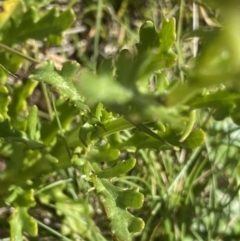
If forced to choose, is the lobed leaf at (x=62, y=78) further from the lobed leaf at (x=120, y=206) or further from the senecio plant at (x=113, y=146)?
the lobed leaf at (x=120, y=206)

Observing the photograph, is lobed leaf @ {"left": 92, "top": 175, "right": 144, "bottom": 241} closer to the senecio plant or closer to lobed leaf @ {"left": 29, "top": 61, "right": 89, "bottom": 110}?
the senecio plant

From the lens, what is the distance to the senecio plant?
0.95 metres

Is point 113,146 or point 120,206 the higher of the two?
point 113,146

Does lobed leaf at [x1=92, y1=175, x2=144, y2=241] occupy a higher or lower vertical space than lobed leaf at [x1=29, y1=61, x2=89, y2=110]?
lower

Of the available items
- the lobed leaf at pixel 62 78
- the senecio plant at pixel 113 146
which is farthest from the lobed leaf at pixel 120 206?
the lobed leaf at pixel 62 78

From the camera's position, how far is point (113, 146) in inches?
49.6

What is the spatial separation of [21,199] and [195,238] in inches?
22.7

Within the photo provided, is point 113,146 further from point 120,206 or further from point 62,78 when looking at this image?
point 62,78

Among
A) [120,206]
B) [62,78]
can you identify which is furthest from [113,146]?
[62,78]

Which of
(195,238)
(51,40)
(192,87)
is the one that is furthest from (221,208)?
(192,87)

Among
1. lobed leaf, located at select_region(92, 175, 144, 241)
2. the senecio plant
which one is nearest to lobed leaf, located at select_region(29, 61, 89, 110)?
the senecio plant

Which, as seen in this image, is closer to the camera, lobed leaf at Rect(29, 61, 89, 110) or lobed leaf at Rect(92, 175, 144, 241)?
lobed leaf at Rect(29, 61, 89, 110)

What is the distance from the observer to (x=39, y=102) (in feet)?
5.98

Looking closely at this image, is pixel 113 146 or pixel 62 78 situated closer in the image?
pixel 62 78
